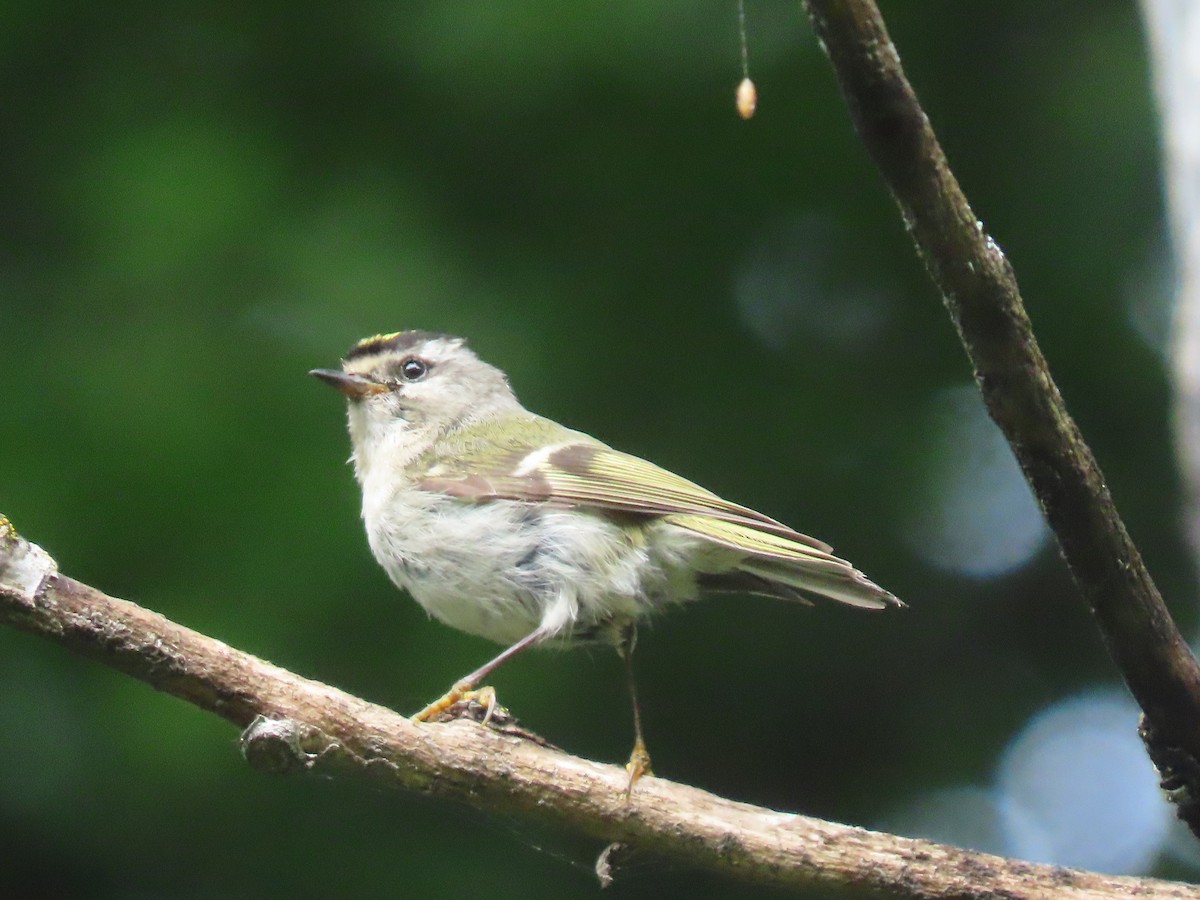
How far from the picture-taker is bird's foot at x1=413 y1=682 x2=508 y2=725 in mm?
2855

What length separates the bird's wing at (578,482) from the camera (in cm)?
327

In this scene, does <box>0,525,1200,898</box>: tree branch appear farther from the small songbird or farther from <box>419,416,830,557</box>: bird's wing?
<box>419,416,830,557</box>: bird's wing

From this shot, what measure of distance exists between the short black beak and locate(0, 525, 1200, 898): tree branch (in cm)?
155

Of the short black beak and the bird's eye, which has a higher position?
the bird's eye

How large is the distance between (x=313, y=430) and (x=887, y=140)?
105 inches

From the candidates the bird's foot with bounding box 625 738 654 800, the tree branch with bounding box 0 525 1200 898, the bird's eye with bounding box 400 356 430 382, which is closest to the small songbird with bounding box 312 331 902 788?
the bird's foot with bounding box 625 738 654 800

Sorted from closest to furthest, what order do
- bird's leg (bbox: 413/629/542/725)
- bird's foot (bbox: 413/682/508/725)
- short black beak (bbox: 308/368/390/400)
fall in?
bird's foot (bbox: 413/682/508/725)
bird's leg (bbox: 413/629/542/725)
short black beak (bbox: 308/368/390/400)

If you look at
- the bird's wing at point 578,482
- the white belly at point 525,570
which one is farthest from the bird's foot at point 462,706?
the bird's wing at point 578,482

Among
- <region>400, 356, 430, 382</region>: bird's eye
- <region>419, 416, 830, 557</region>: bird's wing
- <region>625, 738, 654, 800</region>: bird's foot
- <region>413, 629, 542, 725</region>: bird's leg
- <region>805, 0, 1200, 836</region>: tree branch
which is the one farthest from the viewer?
<region>400, 356, 430, 382</region>: bird's eye

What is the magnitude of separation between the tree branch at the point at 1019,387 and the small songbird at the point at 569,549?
2.30ft

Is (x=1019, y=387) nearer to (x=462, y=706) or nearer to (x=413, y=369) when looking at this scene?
(x=462, y=706)

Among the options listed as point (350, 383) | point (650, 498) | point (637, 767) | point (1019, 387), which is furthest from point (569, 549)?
point (1019, 387)

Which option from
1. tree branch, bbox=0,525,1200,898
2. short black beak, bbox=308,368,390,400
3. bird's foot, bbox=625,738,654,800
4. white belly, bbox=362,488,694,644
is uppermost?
short black beak, bbox=308,368,390,400

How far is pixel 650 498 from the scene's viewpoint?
3.35 metres
